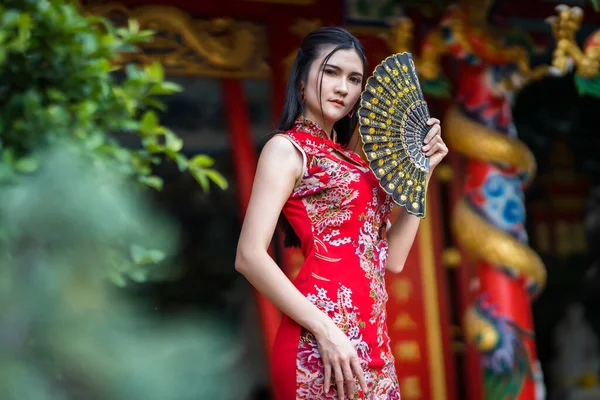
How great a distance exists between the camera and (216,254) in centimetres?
421

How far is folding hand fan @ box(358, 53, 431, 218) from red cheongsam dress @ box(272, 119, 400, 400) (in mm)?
71

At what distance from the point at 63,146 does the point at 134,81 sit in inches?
18.0

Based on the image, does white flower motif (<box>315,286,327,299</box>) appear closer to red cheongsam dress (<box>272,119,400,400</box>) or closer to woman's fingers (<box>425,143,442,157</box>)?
red cheongsam dress (<box>272,119,400,400</box>)

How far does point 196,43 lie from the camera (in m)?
3.62

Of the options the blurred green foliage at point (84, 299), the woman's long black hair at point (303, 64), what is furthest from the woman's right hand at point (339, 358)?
the blurred green foliage at point (84, 299)

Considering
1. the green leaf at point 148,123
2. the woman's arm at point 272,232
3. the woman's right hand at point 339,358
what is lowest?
the woman's right hand at point 339,358

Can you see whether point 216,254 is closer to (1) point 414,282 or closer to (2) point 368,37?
(1) point 414,282

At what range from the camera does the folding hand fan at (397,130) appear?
1.62 meters

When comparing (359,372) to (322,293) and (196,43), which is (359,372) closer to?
(322,293)

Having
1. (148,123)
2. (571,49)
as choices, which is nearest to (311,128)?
(148,123)

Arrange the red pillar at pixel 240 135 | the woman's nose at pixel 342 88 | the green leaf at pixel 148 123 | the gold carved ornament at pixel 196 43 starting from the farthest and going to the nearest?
the red pillar at pixel 240 135 → the gold carved ornament at pixel 196 43 → the woman's nose at pixel 342 88 → the green leaf at pixel 148 123

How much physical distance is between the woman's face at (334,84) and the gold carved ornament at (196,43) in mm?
1966

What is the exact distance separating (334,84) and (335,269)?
351mm

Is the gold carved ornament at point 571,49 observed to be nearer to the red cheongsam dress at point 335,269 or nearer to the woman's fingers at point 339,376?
the red cheongsam dress at point 335,269
